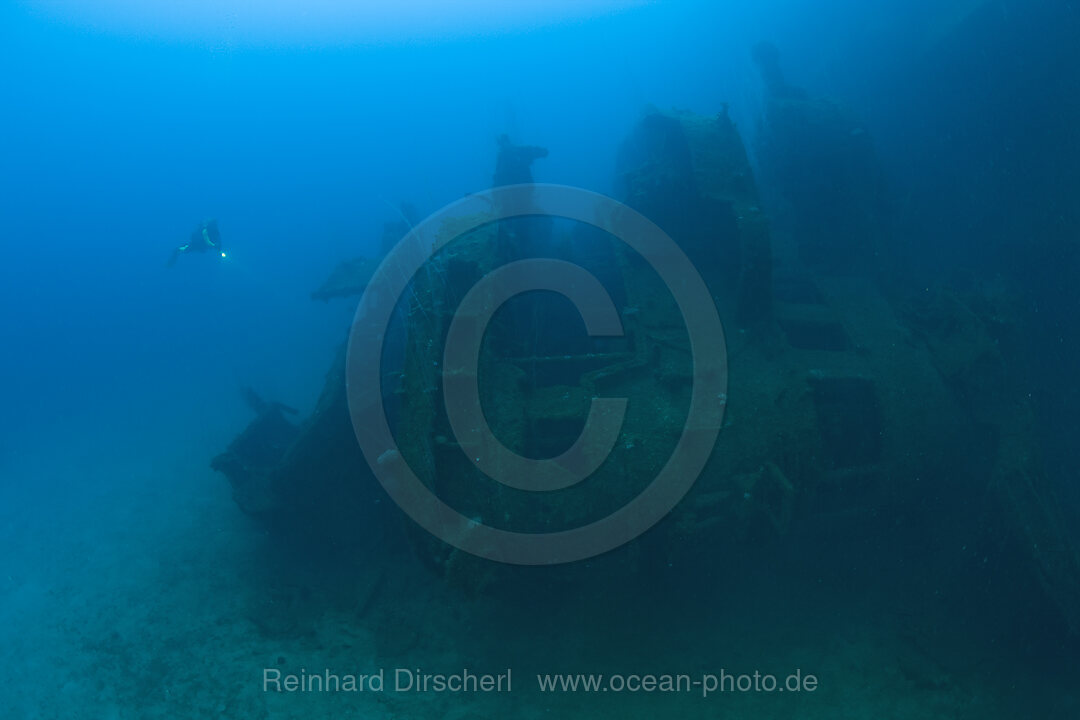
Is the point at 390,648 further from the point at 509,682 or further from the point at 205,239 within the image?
the point at 205,239

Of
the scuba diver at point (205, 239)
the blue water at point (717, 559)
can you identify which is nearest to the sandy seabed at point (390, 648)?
the blue water at point (717, 559)

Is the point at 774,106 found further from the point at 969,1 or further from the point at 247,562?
the point at 247,562

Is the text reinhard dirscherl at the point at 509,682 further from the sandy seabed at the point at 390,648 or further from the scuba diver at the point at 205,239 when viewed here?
the scuba diver at the point at 205,239

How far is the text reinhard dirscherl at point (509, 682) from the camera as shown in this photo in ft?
17.3

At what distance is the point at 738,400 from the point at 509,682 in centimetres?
397

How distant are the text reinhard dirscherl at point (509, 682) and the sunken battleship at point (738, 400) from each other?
146 cm

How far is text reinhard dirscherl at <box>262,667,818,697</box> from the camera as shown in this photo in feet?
17.3

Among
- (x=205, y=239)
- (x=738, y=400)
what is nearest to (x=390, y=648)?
(x=738, y=400)

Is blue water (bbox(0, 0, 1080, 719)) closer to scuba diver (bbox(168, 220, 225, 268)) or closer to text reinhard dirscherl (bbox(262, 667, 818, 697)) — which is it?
A: text reinhard dirscherl (bbox(262, 667, 818, 697))

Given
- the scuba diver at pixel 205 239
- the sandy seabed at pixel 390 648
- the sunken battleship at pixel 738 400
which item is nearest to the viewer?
the sunken battleship at pixel 738 400

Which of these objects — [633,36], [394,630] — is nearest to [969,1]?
[394,630]

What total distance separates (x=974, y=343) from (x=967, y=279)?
2775 millimetres

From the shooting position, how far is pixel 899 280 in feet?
27.4

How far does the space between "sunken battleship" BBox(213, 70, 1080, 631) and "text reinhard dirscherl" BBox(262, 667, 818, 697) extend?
1.46 m
